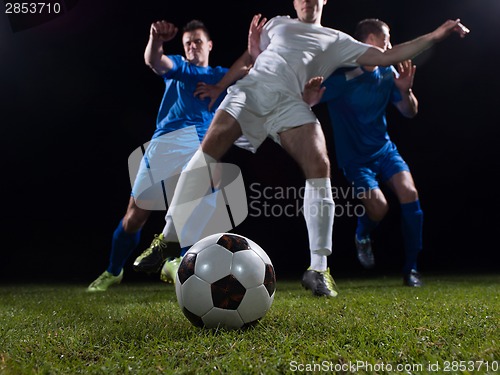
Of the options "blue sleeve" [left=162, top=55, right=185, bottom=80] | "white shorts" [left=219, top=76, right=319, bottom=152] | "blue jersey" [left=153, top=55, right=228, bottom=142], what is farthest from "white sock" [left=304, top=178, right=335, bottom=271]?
"blue sleeve" [left=162, top=55, right=185, bottom=80]

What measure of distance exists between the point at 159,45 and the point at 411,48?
170 cm

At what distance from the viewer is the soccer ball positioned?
4.97 ft

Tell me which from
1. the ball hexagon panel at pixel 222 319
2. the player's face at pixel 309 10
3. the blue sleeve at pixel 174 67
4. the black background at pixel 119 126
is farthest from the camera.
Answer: the black background at pixel 119 126

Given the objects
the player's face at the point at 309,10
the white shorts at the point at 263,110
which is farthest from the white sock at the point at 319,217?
the player's face at the point at 309,10

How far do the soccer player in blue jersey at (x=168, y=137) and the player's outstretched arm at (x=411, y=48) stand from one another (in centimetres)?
109

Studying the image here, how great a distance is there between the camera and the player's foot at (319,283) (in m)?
2.55

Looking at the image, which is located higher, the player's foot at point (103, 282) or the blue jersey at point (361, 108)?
the blue jersey at point (361, 108)

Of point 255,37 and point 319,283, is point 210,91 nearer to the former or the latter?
point 255,37

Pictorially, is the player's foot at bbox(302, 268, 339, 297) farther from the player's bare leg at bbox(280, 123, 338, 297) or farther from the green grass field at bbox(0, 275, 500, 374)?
the green grass field at bbox(0, 275, 500, 374)

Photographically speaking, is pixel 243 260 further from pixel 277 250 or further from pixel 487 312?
→ pixel 277 250

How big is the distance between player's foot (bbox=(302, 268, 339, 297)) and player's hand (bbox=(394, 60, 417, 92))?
177 cm

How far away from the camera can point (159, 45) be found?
11.5 ft

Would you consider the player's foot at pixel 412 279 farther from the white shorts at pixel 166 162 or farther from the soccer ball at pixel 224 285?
the soccer ball at pixel 224 285

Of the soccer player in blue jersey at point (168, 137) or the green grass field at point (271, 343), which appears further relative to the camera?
the soccer player in blue jersey at point (168, 137)
